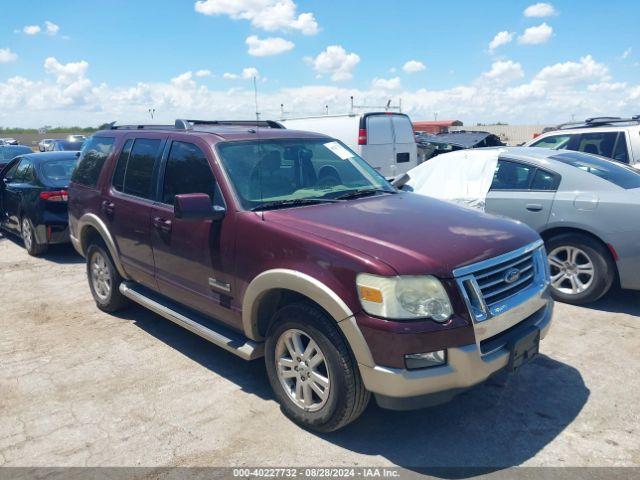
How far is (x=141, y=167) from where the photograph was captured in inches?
185

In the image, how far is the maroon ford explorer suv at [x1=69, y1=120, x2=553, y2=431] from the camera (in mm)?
2783

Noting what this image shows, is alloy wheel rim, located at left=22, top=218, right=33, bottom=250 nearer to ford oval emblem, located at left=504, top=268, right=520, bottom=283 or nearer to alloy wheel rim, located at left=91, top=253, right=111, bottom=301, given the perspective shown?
alloy wheel rim, located at left=91, top=253, right=111, bottom=301

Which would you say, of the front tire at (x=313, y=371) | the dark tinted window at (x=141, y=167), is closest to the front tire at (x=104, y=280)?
the dark tinted window at (x=141, y=167)

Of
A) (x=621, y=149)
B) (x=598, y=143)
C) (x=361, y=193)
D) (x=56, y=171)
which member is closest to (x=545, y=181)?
(x=361, y=193)

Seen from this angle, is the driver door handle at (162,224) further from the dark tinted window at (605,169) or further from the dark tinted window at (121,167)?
the dark tinted window at (605,169)

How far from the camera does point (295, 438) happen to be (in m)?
3.20

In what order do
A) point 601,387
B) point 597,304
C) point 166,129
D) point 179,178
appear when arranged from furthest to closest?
point 597,304, point 166,129, point 179,178, point 601,387

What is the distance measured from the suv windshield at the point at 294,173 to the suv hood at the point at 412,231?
0.23m

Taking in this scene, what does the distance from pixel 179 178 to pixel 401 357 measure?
8.07 feet

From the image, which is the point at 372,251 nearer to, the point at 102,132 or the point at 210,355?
the point at 210,355

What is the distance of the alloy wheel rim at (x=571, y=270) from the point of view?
5.25 meters

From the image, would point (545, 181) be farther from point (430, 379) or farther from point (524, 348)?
point (430, 379)

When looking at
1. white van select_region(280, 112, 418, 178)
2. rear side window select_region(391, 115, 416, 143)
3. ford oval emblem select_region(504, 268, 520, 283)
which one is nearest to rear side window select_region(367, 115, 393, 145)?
white van select_region(280, 112, 418, 178)

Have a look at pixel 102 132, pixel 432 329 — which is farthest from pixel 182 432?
pixel 102 132
